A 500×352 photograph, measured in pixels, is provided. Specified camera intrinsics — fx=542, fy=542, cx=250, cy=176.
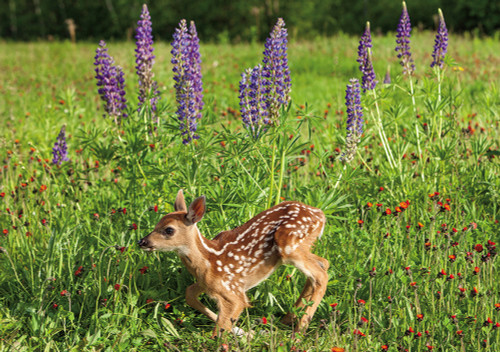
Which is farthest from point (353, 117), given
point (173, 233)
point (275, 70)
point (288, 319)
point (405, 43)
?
point (173, 233)

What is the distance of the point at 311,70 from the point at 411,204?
8.42 metres

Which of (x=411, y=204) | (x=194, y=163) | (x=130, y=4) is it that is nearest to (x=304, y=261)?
(x=194, y=163)

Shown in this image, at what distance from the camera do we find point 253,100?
405 cm

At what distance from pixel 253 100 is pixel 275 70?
282 millimetres

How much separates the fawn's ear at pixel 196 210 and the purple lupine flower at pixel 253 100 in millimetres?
991

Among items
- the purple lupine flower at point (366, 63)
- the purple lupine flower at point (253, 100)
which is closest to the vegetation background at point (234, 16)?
the purple lupine flower at point (366, 63)

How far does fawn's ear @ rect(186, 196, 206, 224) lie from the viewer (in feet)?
9.95

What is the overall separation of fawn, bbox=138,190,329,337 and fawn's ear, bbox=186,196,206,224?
0.08 metres

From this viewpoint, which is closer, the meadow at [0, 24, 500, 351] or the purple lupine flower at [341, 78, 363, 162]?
the meadow at [0, 24, 500, 351]

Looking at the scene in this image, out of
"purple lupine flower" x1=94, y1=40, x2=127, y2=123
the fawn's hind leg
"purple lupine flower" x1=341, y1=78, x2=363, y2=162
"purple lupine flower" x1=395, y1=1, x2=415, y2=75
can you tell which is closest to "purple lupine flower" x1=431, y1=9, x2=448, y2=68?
"purple lupine flower" x1=395, y1=1, x2=415, y2=75

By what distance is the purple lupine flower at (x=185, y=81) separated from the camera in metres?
4.25

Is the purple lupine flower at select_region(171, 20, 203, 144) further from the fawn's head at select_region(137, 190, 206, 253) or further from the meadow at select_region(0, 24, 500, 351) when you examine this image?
the fawn's head at select_region(137, 190, 206, 253)

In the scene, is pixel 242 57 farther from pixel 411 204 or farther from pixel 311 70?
pixel 411 204

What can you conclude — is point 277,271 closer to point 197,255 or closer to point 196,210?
point 197,255
